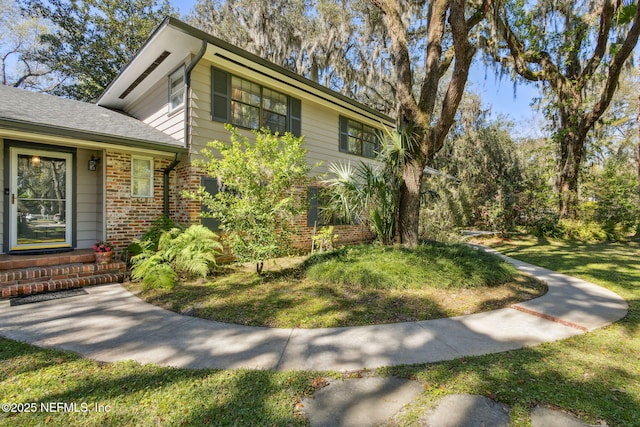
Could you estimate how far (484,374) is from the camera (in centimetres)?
235

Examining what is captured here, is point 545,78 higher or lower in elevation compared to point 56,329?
higher

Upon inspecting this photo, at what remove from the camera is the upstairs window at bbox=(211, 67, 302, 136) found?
265 inches

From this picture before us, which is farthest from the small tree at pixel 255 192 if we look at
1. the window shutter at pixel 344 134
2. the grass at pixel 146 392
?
the window shutter at pixel 344 134

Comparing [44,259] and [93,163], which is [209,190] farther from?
[44,259]

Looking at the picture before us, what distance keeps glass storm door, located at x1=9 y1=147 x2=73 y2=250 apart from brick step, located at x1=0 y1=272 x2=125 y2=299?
1.60 metres

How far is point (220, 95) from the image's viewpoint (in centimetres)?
674

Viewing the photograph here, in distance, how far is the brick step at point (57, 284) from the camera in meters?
4.43

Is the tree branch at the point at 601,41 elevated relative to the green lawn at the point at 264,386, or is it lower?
elevated

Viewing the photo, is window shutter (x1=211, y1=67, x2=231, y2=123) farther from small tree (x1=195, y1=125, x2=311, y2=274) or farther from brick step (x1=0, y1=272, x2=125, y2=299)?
brick step (x1=0, y1=272, x2=125, y2=299)

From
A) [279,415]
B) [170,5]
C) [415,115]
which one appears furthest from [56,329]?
[170,5]

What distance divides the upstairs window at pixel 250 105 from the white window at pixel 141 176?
5.93 ft

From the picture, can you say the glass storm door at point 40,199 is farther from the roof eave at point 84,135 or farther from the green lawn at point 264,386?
the green lawn at point 264,386

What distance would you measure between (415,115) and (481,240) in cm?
774

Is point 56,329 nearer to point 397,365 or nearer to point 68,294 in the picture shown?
point 68,294
